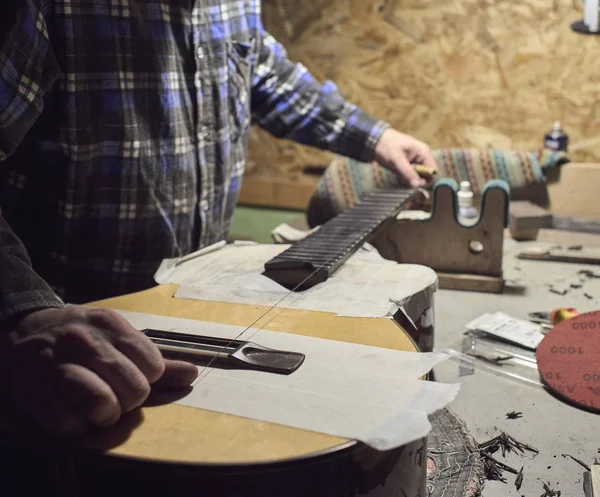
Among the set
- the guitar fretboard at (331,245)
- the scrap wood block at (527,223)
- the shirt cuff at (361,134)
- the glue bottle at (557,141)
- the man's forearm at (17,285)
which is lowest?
the scrap wood block at (527,223)

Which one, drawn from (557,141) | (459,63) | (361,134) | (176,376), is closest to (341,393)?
(176,376)

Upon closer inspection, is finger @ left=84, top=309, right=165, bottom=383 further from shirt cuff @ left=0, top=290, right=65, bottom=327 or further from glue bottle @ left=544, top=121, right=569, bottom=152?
glue bottle @ left=544, top=121, right=569, bottom=152

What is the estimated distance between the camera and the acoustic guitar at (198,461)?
1.87 ft

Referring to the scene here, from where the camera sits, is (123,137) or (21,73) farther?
(123,137)

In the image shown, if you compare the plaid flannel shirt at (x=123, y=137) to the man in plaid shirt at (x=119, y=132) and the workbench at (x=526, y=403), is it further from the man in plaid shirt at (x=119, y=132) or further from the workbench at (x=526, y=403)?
the workbench at (x=526, y=403)

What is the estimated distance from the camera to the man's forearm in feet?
2.27

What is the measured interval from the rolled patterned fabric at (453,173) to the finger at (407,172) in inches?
15.5

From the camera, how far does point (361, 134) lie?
159 centimetres

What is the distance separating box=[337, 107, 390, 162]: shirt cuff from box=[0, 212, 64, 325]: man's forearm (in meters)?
0.97

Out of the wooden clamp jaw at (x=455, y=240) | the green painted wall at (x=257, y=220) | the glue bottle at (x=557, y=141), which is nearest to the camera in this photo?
the wooden clamp jaw at (x=455, y=240)

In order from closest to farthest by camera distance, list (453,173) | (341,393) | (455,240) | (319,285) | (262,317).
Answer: (341,393)
(262,317)
(319,285)
(455,240)
(453,173)

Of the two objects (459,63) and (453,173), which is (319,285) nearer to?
(453,173)

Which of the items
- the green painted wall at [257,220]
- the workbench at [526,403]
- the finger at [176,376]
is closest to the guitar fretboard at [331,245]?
the workbench at [526,403]

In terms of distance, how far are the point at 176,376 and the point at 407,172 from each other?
1.00 meters
